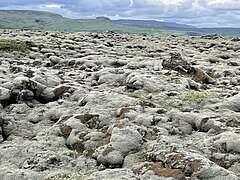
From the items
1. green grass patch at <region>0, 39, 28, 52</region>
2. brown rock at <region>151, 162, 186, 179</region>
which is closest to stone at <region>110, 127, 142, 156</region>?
brown rock at <region>151, 162, 186, 179</region>

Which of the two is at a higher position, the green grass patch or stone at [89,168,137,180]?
the green grass patch

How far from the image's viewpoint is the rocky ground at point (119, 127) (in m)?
14.8

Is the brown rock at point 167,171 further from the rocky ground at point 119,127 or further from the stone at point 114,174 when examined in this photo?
the stone at point 114,174

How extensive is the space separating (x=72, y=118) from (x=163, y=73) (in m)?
12.8

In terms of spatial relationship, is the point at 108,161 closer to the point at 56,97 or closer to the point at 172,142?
the point at 172,142

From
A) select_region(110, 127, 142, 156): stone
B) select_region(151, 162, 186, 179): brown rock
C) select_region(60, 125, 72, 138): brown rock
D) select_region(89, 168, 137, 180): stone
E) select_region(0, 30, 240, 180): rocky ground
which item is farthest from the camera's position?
select_region(60, 125, 72, 138): brown rock

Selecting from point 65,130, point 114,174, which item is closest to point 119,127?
point 65,130

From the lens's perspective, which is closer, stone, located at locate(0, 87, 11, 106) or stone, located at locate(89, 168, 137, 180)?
stone, located at locate(89, 168, 137, 180)

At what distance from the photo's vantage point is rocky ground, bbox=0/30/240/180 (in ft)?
48.6

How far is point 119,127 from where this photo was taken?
1766 cm

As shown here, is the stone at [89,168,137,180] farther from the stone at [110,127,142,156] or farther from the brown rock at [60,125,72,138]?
the brown rock at [60,125,72,138]

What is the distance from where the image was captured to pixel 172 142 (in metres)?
16.6

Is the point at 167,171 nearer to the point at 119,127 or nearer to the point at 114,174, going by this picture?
the point at 114,174

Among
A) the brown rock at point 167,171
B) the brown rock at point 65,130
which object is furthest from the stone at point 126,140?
the brown rock at point 65,130
